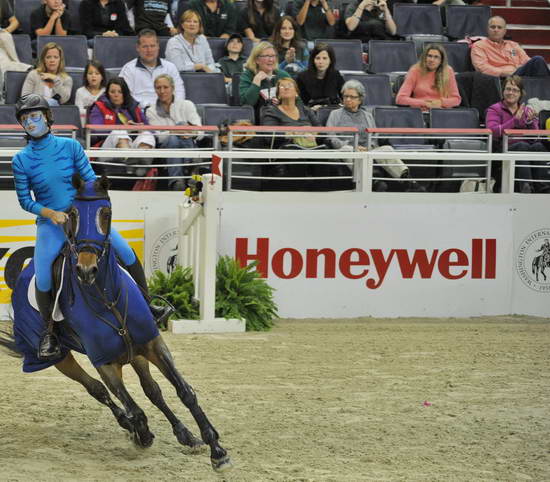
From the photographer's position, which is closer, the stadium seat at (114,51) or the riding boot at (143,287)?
the riding boot at (143,287)

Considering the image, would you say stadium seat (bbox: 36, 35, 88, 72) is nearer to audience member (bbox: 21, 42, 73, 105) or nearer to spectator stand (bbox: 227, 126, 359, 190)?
audience member (bbox: 21, 42, 73, 105)

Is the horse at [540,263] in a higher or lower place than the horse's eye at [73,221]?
lower

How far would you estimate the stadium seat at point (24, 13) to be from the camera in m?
14.4

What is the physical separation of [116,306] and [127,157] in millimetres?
4854

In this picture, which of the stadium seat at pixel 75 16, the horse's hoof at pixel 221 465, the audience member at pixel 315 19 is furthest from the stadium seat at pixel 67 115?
the horse's hoof at pixel 221 465

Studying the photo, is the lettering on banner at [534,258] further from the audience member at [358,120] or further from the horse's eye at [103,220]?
the horse's eye at [103,220]

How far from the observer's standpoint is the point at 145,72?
43.0ft

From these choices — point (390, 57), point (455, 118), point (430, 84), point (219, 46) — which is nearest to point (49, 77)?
point (219, 46)

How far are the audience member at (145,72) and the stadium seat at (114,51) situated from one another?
0.72m

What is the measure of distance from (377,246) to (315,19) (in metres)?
4.66

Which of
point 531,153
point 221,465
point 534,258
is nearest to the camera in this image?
point 221,465

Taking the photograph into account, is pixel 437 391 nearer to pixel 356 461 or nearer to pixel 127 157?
pixel 356 461

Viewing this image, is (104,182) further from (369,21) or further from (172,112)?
(369,21)

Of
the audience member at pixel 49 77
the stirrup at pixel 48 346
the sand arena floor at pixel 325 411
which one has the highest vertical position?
the audience member at pixel 49 77
